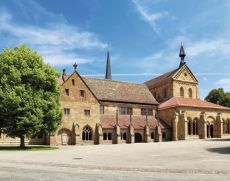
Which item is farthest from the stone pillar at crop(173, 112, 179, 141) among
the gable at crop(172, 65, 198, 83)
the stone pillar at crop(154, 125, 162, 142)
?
the gable at crop(172, 65, 198, 83)

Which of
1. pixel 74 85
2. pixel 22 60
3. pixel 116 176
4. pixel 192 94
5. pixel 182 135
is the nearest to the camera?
pixel 116 176

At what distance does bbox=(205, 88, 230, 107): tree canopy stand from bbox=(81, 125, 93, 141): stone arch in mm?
50152

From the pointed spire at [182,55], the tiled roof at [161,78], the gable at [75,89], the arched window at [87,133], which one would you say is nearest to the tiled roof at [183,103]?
the tiled roof at [161,78]

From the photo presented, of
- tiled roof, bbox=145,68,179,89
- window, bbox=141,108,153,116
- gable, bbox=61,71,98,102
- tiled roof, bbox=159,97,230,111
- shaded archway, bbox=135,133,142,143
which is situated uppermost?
tiled roof, bbox=145,68,179,89

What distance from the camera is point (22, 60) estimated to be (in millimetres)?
36156

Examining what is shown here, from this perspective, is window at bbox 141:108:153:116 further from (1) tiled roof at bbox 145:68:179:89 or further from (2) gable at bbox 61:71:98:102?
(2) gable at bbox 61:71:98:102

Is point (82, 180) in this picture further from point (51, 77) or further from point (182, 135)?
point (182, 135)

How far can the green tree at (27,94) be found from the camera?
1325 inches

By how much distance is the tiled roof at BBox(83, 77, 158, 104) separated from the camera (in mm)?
56150

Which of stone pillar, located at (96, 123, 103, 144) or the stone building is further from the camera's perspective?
the stone building

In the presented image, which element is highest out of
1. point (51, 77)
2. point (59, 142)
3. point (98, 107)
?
point (51, 77)

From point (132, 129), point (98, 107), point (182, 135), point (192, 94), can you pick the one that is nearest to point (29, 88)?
point (98, 107)

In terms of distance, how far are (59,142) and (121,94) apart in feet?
55.8

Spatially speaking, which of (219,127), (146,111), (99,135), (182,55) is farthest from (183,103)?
(99,135)
